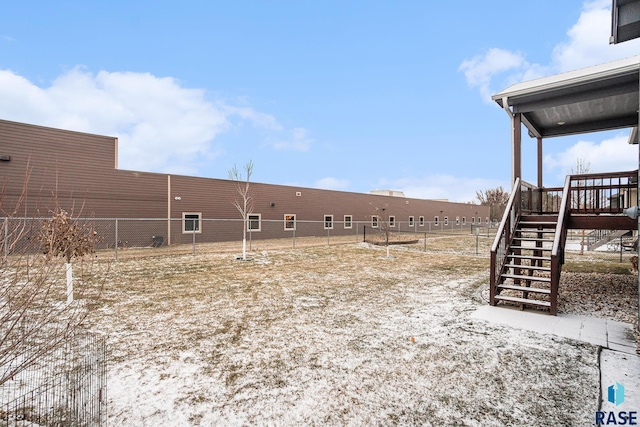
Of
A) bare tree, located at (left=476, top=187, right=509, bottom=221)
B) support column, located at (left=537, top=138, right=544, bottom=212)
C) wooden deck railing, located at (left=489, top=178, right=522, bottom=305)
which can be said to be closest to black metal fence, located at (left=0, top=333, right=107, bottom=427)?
wooden deck railing, located at (left=489, top=178, right=522, bottom=305)

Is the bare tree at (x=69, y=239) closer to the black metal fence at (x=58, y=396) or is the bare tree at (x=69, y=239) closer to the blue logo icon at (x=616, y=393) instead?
the black metal fence at (x=58, y=396)

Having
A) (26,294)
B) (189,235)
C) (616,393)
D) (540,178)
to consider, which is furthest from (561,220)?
(189,235)

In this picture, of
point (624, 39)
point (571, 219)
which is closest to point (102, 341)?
point (571, 219)

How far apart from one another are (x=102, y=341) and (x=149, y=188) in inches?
556

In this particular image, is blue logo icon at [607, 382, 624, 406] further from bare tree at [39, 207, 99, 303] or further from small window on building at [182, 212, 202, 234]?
small window on building at [182, 212, 202, 234]

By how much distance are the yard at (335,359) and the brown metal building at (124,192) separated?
16.5 ft

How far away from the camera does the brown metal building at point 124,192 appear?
12.6 m

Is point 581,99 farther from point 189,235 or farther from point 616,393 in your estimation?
point 189,235

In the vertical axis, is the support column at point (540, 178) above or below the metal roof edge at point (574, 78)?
below

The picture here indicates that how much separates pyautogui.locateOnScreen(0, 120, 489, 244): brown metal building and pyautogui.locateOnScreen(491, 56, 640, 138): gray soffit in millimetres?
10987

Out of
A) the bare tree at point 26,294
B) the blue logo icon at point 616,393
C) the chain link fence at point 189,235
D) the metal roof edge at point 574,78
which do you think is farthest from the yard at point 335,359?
the chain link fence at point 189,235

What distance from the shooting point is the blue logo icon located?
2.84 metres

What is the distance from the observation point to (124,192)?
15.4 m

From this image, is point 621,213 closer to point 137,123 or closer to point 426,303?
point 426,303
